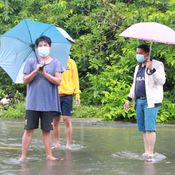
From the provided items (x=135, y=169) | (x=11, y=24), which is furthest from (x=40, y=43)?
(x=11, y=24)

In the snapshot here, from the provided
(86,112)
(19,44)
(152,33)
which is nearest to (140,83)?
(152,33)

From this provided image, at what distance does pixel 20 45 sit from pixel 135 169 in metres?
2.58

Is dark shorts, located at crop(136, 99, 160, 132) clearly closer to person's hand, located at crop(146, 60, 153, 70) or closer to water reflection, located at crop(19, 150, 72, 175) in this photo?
person's hand, located at crop(146, 60, 153, 70)

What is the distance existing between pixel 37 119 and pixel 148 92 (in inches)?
67.7

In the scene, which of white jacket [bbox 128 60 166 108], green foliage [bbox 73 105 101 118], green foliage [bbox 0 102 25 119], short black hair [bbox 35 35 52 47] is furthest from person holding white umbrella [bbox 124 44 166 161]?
green foliage [bbox 0 102 25 119]

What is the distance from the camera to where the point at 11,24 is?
17516mm

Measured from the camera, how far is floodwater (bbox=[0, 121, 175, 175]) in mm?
7129

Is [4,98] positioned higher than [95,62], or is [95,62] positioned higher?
[95,62]

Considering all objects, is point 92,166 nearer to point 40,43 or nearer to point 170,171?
point 170,171

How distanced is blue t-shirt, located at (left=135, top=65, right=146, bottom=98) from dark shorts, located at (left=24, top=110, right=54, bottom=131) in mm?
1429

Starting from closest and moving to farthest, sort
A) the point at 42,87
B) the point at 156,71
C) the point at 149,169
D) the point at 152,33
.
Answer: the point at 149,169, the point at 42,87, the point at 152,33, the point at 156,71

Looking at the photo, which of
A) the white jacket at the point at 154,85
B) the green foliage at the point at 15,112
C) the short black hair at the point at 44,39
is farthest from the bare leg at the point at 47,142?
the green foliage at the point at 15,112

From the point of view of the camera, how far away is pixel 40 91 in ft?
24.9

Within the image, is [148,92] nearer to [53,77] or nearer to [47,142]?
[53,77]
